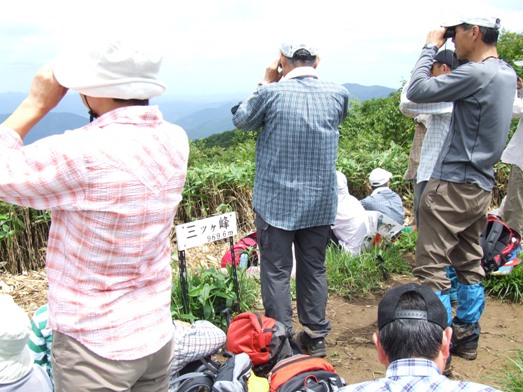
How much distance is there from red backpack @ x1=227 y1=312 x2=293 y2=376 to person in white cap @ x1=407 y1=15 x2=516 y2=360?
3.20 feet

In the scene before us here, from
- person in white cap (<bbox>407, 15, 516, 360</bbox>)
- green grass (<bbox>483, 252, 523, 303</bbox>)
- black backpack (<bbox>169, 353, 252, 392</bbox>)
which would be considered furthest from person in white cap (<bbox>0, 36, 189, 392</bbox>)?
green grass (<bbox>483, 252, 523, 303</bbox>)

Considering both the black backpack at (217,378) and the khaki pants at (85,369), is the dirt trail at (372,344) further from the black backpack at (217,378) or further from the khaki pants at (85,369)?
the khaki pants at (85,369)

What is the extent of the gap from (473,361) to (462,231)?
95 centimetres

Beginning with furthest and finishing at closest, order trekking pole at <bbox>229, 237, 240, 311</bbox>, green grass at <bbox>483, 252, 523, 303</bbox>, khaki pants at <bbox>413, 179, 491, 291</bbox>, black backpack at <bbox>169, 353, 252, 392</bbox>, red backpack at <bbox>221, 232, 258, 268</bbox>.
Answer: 1. red backpack at <bbox>221, 232, 258, 268</bbox>
2. green grass at <bbox>483, 252, 523, 303</bbox>
3. trekking pole at <bbox>229, 237, 240, 311</bbox>
4. khaki pants at <bbox>413, 179, 491, 291</bbox>
5. black backpack at <bbox>169, 353, 252, 392</bbox>

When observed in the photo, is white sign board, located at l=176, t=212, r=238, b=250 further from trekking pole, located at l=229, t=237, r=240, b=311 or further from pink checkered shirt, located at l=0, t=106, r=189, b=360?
pink checkered shirt, located at l=0, t=106, r=189, b=360

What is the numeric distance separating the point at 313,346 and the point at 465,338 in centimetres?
105

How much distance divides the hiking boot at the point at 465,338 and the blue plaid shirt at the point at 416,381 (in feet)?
7.59

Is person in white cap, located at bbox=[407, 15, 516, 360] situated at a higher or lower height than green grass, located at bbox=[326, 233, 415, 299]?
higher

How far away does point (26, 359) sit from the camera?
2318 millimetres

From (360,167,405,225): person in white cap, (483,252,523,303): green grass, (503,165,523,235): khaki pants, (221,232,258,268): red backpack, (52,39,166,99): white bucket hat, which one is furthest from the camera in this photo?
(360,167,405,225): person in white cap

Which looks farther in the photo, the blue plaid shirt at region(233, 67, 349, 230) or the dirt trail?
the dirt trail

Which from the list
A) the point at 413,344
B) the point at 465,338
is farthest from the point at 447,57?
the point at 413,344

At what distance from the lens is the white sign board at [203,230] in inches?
148

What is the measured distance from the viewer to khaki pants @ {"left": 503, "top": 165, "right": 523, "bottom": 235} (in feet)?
18.3
